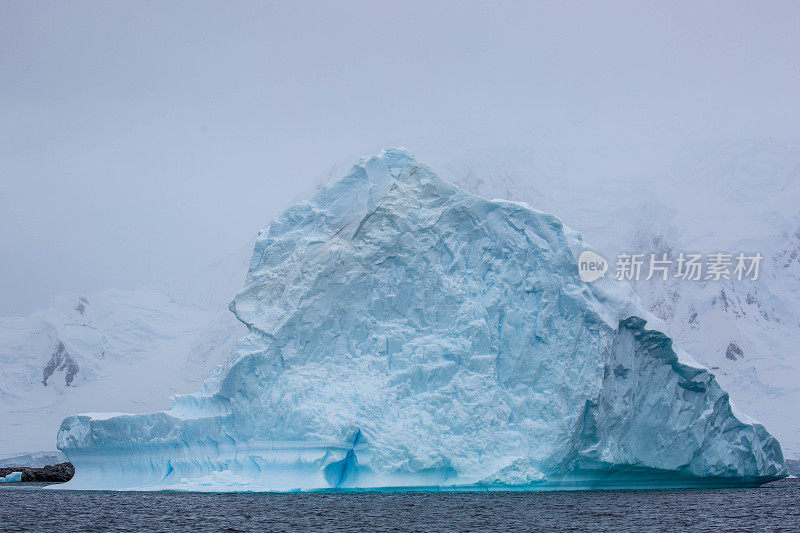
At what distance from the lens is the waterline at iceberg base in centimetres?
1995

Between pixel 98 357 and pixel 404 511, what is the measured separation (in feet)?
129

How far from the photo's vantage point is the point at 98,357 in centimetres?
5231

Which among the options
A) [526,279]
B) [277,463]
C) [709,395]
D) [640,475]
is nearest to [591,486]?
[640,475]

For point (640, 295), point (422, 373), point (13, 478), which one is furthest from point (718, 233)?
point (13, 478)

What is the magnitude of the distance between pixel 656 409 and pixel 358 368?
24.2 feet

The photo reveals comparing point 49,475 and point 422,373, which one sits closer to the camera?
point 422,373

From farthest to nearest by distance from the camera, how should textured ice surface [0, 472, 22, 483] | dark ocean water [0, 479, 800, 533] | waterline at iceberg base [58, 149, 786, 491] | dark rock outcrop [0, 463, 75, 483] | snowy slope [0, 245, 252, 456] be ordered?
1. snowy slope [0, 245, 252, 456]
2. dark rock outcrop [0, 463, 75, 483]
3. textured ice surface [0, 472, 22, 483]
4. waterline at iceberg base [58, 149, 786, 491]
5. dark ocean water [0, 479, 800, 533]

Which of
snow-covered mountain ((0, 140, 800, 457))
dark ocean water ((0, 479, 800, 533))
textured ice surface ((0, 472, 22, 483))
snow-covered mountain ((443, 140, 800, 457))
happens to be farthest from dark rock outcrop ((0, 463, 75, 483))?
snow-covered mountain ((443, 140, 800, 457))

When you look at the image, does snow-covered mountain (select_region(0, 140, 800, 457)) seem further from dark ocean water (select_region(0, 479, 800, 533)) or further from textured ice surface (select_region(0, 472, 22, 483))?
dark ocean water (select_region(0, 479, 800, 533))

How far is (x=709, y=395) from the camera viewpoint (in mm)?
22672

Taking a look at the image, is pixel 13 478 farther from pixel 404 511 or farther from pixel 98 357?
pixel 404 511

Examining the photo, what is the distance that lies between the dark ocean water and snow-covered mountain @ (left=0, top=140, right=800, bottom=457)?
1056 inches

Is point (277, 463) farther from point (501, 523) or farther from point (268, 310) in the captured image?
point (501, 523)

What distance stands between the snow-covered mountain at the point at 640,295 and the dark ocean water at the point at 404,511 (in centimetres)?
2682
